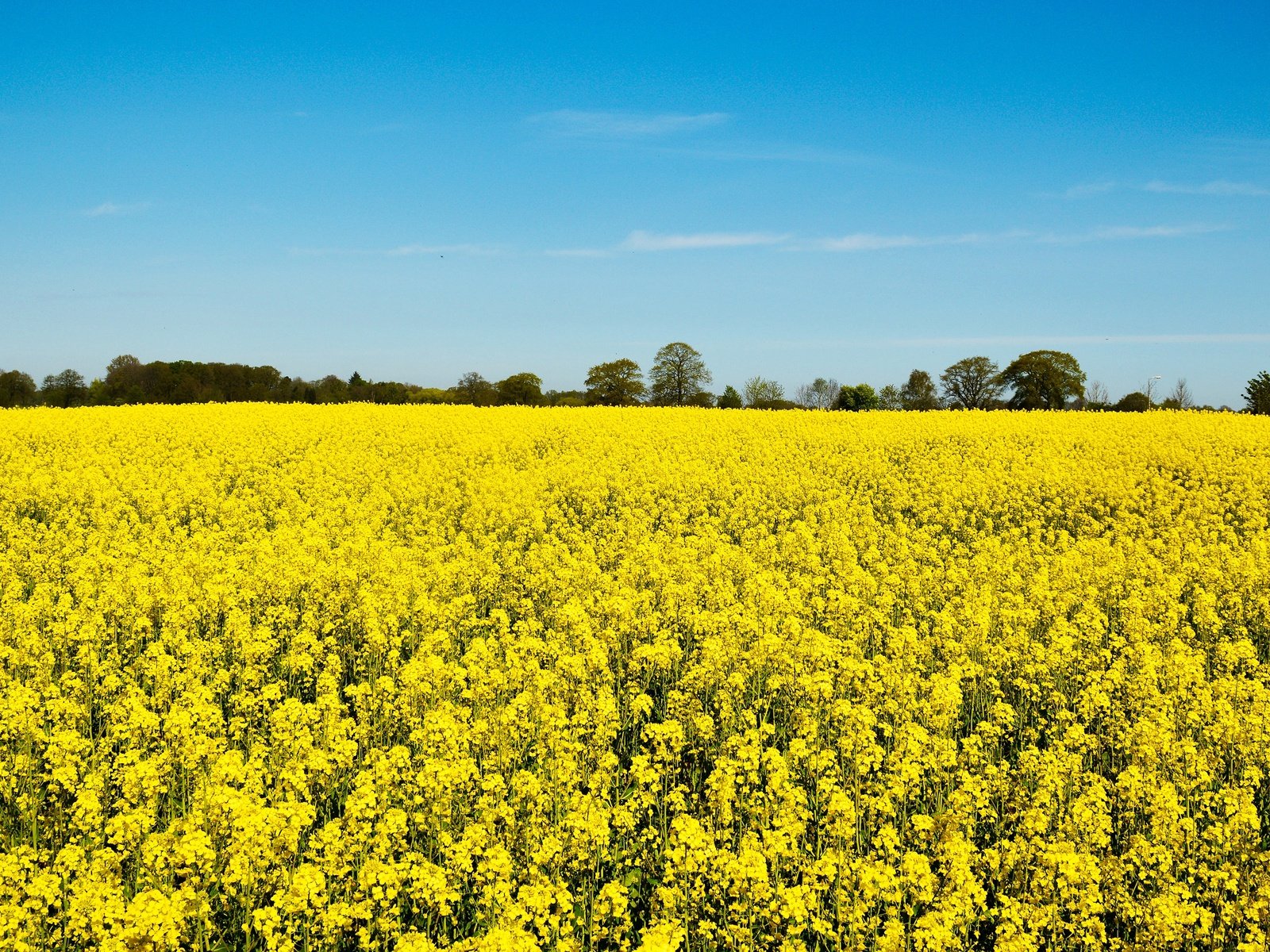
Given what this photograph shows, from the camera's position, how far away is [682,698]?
812cm

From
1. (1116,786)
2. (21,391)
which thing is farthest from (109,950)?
(21,391)

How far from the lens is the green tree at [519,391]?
76.5 meters

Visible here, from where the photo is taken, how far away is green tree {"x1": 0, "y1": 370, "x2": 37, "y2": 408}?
2410 inches

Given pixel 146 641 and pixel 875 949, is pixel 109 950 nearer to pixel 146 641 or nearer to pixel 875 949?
pixel 875 949

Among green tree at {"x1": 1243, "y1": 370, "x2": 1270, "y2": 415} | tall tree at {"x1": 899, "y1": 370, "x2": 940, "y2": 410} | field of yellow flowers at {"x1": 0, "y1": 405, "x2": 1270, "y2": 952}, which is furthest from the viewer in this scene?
tall tree at {"x1": 899, "y1": 370, "x2": 940, "y2": 410}

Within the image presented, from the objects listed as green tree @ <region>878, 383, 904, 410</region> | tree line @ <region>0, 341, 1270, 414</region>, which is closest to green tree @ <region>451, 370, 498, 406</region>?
tree line @ <region>0, 341, 1270, 414</region>

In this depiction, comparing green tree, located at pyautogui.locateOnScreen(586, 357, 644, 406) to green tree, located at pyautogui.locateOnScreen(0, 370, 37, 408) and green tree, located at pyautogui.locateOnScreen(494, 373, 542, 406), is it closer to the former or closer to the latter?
green tree, located at pyautogui.locateOnScreen(494, 373, 542, 406)

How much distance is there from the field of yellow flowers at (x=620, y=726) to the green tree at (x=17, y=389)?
53.8 metres

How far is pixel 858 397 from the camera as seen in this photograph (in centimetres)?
6844

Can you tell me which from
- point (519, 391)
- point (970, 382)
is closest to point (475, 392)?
point (519, 391)

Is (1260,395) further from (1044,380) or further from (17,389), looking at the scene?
(17,389)

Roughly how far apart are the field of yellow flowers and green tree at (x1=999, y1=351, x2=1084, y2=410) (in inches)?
2085

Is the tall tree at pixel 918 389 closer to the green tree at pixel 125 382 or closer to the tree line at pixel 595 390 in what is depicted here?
the tree line at pixel 595 390

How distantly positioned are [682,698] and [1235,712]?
487 cm
